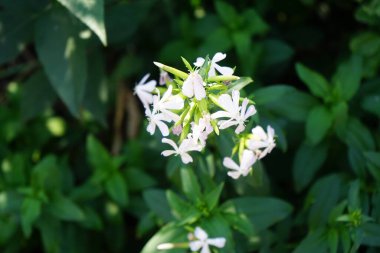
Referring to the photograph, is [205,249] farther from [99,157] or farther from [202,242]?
[99,157]

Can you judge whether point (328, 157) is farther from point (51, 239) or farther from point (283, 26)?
point (51, 239)

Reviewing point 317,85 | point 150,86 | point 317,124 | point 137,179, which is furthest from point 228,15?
point 150,86

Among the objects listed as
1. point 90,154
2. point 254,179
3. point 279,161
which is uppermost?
point 254,179

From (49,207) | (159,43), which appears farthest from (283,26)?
(49,207)

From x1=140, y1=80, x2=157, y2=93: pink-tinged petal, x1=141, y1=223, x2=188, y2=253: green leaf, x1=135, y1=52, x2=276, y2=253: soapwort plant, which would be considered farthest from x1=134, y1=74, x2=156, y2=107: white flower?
x1=141, y1=223, x2=188, y2=253: green leaf

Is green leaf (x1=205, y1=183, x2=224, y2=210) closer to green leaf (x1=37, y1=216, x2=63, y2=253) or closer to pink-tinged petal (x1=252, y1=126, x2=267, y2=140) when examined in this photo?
pink-tinged petal (x1=252, y1=126, x2=267, y2=140)

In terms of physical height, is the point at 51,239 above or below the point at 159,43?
below
